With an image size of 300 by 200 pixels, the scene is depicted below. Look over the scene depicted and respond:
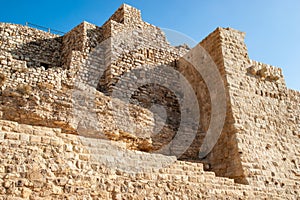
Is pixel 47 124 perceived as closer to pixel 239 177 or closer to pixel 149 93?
pixel 149 93

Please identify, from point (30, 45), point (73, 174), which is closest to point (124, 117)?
point (73, 174)

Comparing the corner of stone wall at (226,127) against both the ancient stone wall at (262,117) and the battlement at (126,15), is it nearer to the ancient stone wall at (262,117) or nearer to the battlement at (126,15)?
the ancient stone wall at (262,117)

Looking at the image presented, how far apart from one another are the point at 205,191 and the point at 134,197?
71.8 inches

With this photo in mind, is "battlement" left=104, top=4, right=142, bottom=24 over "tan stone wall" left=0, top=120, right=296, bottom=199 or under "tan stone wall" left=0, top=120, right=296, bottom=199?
over

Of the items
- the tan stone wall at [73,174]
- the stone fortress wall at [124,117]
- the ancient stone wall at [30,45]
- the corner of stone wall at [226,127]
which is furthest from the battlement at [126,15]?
the tan stone wall at [73,174]

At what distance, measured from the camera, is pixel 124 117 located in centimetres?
1012

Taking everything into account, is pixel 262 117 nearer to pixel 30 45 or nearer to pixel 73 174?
pixel 73 174

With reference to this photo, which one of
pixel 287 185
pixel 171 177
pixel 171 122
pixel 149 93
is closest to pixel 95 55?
pixel 149 93

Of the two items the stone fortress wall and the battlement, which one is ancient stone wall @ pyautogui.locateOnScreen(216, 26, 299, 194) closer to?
the stone fortress wall

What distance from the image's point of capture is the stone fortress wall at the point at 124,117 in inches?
233

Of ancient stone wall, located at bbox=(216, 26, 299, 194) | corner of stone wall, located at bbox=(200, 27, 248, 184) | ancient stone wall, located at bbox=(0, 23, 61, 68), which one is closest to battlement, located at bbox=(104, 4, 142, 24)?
ancient stone wall, located at bbox=(0, 23, 61, 68)

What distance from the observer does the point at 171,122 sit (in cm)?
1150

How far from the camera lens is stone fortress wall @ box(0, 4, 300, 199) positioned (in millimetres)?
5910

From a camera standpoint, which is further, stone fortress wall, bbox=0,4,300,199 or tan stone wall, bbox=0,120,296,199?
stone fortress wall, bbox=0,4,300,199
